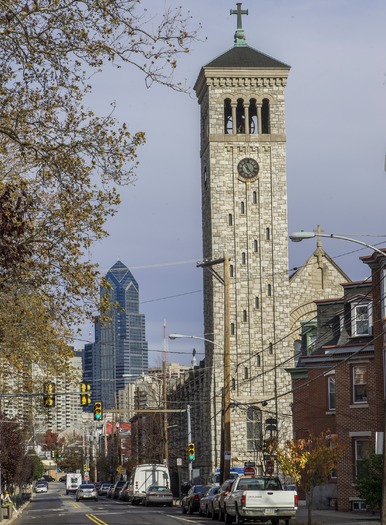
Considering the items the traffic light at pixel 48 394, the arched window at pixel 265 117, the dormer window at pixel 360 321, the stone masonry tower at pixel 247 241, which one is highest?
the arched window at pixel 265 117

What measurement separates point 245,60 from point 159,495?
3974 centimetres

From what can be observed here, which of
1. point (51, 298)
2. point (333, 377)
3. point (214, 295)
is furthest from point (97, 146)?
point (214, 295)

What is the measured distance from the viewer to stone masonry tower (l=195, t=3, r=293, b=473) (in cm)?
8912

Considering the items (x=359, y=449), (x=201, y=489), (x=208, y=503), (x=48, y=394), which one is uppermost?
(x=48, y=394)

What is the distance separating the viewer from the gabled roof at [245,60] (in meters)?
91.7

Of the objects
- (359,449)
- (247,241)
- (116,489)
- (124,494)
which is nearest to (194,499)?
(359,449)

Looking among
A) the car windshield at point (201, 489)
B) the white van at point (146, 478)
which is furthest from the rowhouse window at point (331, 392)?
the white van at point (146, 478)

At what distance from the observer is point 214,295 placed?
88938 mm

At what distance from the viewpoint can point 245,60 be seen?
92312mm

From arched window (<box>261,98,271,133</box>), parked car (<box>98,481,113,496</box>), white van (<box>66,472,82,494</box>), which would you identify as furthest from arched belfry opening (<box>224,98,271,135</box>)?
white van (<box>66,472,82,494</box>)

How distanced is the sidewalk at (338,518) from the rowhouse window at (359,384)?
4746 millimetres

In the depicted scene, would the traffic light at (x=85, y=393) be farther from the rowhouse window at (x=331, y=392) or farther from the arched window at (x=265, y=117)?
the arched window at (x=265, y=117)

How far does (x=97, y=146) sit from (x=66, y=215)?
9.20ft

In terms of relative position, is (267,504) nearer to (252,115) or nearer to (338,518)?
(338,518)
